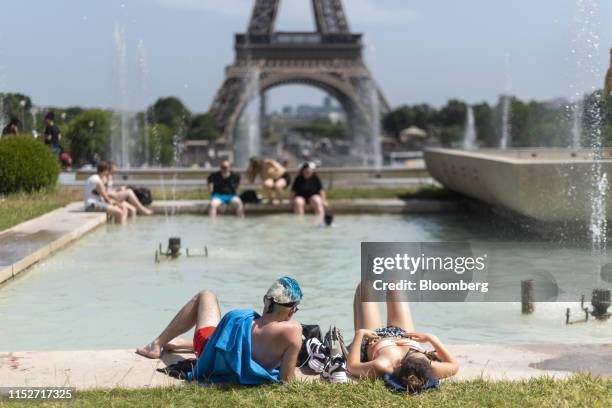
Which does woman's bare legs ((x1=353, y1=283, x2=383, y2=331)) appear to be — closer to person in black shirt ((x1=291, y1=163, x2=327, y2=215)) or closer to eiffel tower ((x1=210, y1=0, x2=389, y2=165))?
person in black shirt ((x1=291, y1=163, x2=327, y2=215))

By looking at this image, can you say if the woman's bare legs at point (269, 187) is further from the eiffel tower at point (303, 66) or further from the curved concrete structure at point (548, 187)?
the eiffel tower at point (303, 66)

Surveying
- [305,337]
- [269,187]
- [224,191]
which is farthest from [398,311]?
[269,187]

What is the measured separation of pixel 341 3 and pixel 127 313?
66.0m

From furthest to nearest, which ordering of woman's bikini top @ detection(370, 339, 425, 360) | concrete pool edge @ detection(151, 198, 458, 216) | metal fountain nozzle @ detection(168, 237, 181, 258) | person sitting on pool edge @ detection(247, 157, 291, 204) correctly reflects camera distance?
1. person sitting on pool edge @ detection(247, 157, 291, 204)
2. concrete pool edge @ detection(151, 198, 458, 216)
3. metal fountain nozzle @ detection(168, 237, 181, 258)
4. woman's bikini top @ detection(370, 339, 425, 360)

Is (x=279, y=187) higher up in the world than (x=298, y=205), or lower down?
higher up

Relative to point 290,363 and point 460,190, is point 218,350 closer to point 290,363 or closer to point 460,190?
point 290,363

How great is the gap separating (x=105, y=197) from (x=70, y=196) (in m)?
2.46

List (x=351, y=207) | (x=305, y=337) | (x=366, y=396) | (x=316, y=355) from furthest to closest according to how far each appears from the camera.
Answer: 1. (x=351, y=207)
2. (x=305, y=337)
3. (x=316, y=355)
4. (x=366, y=396)

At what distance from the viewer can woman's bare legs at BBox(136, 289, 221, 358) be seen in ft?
16.0

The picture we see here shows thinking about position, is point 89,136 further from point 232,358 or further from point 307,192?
point 232,358

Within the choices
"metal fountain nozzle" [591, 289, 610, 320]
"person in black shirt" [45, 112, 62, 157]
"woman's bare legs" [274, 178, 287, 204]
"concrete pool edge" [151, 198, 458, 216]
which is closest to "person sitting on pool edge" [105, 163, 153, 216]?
"concrete pool edge" [151, 198, 458, 216]

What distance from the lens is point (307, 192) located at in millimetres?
13680

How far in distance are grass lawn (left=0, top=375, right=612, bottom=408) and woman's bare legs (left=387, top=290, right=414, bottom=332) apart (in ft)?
2.06

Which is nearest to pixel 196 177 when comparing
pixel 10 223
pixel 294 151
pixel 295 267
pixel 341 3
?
pixel 10 223
